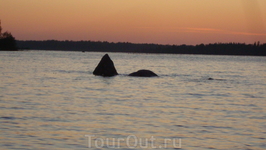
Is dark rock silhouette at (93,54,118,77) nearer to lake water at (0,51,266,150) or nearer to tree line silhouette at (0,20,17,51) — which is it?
lake water at (0,51,266,150)

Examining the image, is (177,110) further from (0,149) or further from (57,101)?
(0,149)

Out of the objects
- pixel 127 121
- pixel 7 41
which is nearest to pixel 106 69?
pixel 127 121

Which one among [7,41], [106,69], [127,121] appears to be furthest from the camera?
[7,41]

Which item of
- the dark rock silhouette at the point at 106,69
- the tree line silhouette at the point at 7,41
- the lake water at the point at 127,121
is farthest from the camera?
the tree line silhouette at the point at 7,41

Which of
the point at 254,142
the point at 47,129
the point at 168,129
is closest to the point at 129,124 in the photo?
the point at 168,129

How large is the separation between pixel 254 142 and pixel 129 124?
470 cm

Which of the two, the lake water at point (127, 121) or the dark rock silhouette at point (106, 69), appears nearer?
the lake water at point (127, 121)

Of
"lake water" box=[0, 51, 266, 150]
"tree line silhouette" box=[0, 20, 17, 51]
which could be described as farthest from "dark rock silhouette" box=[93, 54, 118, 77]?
"tree line silhouette" box=[0, 20, 17, 51]

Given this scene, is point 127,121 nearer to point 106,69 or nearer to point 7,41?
point 106,69

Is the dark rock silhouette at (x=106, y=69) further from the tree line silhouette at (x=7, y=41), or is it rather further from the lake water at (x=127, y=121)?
the tree line silhouette at (x=7, y=41)

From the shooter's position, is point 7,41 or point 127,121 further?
point 7,41

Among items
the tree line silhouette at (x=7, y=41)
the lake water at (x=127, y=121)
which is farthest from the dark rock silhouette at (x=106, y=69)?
the tree line silhouette at (x=7, y=41)

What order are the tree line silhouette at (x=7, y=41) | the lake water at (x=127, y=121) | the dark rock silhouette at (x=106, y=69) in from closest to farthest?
1. the lake water at (x=127, y=121)
2. the dark rock silhouette at (x=106, y=69)
3. the tree line silhouette at (x=7, y=41)

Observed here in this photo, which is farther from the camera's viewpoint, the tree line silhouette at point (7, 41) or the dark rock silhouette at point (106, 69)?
the tree line silhouette at point (7, 41)
